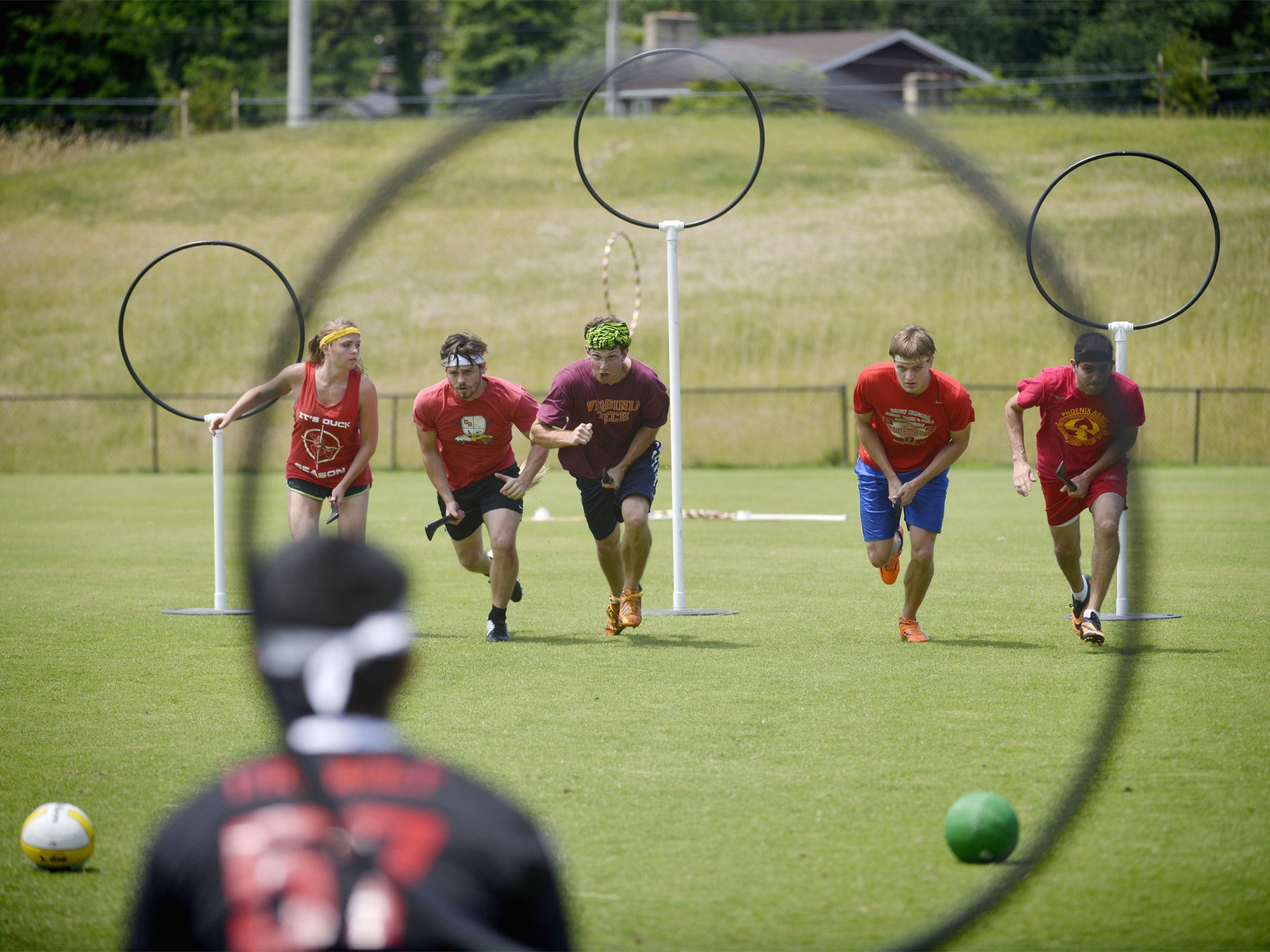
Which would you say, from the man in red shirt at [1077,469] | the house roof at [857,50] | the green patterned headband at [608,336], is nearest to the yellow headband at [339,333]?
the green patterned headband at [608,336]

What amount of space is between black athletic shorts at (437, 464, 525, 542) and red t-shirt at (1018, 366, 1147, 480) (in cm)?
377

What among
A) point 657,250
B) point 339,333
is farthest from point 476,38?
point 339,333

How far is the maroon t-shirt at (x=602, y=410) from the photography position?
10.2m

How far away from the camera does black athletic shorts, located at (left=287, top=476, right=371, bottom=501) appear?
402 inches

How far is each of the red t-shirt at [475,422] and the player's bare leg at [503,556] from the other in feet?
1.39

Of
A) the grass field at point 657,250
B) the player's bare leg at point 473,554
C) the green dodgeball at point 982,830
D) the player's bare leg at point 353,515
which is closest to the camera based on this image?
the green dodgeball at point 982,830

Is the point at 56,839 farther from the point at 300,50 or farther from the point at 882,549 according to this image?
the point at 300,50

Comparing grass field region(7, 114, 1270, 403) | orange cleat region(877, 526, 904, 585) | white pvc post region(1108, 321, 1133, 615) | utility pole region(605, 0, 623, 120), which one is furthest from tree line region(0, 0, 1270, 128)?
orange cleat region(877, 526, 904, 585)

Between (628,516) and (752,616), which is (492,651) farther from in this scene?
(752,616)

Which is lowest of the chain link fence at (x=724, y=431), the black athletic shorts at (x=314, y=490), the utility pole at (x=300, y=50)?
the chain link fence at (x=724, y=431)

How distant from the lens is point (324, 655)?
243 centimetres

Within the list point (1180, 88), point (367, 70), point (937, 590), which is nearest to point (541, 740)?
point (937, 590)

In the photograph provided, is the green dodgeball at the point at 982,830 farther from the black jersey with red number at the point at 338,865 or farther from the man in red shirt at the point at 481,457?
the man in red shirt at the point at 481,457

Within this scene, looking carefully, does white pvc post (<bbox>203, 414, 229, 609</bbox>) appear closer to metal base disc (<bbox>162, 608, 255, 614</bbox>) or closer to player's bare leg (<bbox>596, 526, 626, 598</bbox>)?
metal base disc (<bbox>162, 608, 255, 614</bbox>)
